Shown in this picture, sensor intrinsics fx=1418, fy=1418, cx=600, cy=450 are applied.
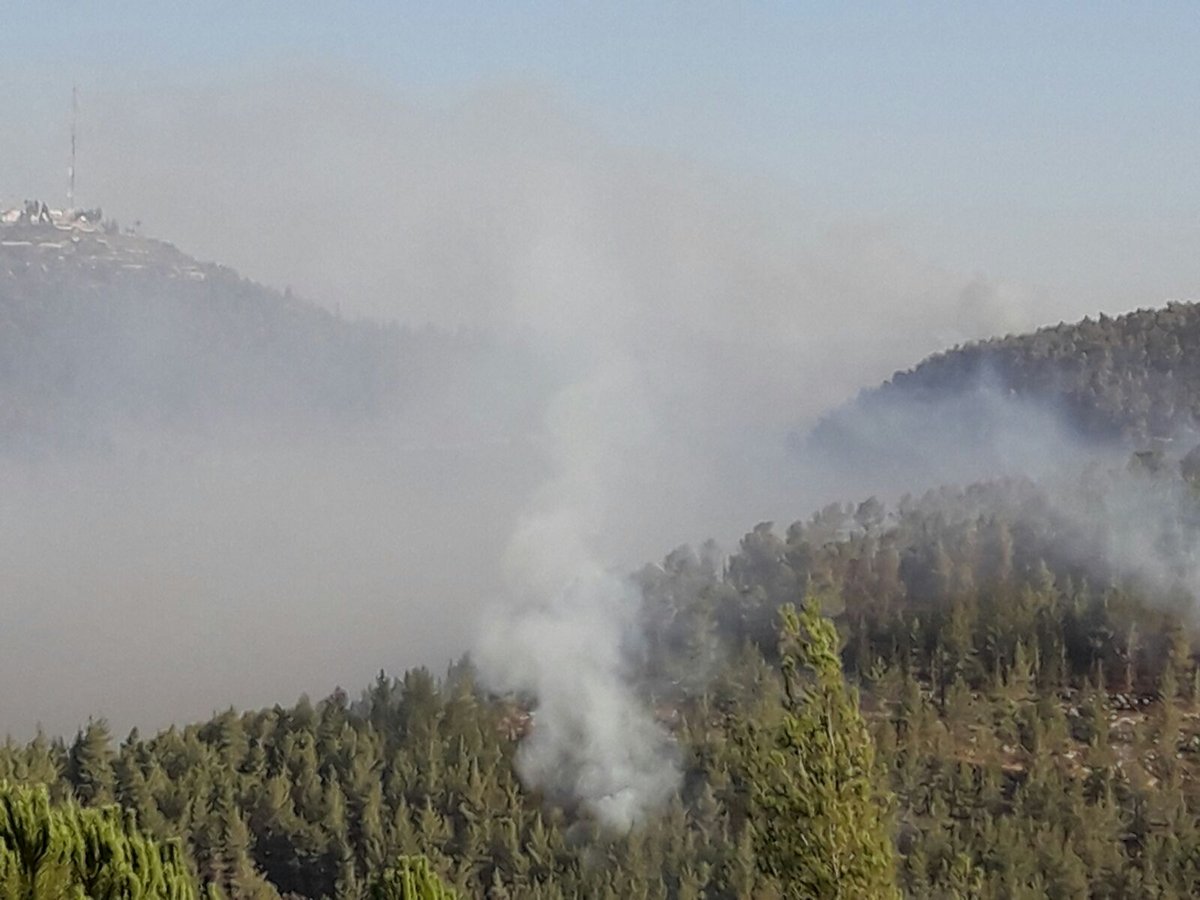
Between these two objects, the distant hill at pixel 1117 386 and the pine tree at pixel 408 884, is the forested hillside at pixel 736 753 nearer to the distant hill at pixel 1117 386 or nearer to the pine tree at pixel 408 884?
the pine tree at pixel 408 884

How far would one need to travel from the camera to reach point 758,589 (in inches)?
3750

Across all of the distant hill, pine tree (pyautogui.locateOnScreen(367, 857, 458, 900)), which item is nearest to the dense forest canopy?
pine tree (pyautogui.locateOnScreen(367, 857, 458, 900))

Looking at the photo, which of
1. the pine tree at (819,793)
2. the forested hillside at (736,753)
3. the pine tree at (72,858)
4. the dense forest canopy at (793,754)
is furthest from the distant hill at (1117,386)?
the pine tree at (72,858)

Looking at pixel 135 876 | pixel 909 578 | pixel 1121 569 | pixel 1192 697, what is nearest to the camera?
pixel 135 876

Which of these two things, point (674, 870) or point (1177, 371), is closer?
point (674, 870)

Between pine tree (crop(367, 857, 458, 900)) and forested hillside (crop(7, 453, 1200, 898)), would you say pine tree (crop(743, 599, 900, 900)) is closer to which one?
pine tree (crop(367, 857, 458, 900))

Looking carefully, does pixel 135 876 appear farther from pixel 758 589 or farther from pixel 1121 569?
pixel 1121 569

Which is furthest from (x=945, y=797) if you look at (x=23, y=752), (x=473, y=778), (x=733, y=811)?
(x=23, y=752)

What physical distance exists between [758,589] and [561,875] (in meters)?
43.5

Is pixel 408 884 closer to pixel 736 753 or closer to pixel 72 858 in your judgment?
pixel 72 858

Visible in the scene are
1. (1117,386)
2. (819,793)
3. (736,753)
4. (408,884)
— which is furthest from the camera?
(1117,386)

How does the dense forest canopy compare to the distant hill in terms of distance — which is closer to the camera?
the dense forest canopy

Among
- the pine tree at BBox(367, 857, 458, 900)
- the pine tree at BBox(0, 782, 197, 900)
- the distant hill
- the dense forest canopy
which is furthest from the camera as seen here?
the distant hill

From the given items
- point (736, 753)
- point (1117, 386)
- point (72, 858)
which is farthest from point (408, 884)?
point (1117, 386)
